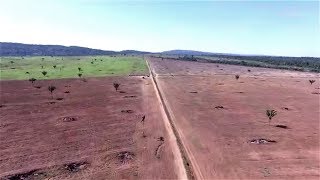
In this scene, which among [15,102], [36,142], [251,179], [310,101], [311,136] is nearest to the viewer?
[251,179]

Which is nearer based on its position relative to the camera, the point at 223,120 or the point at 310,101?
the point at 223,120

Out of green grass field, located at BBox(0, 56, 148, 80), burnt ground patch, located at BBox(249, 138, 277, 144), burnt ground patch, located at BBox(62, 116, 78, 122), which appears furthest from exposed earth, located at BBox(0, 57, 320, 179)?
green grass field, located at BBox(0, 56, 148, 80)

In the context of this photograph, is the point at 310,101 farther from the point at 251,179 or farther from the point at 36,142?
the point at 36,142

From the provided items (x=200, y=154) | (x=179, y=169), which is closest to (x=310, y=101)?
(x=200, y=154)

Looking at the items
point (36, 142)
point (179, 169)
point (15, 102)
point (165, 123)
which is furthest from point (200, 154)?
point (15, 102)

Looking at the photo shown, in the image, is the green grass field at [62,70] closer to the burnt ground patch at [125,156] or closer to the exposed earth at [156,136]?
the exposed earth at [156,136]

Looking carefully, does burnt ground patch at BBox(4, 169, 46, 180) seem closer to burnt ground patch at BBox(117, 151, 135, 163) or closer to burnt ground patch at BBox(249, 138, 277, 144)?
burnt ground patch at BBox(117, 151, 135, 163)

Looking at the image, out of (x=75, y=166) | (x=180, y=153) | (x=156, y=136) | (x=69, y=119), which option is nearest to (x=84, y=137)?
(x=156, y=136)

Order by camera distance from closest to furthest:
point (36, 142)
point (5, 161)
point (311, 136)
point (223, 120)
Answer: point (5, 161) → point (36, 142) → point (311, 136) → point (223, 120)

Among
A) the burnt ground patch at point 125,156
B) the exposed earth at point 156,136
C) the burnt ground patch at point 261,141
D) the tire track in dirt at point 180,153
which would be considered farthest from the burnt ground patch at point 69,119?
the burnt ground patch at point 261,141
